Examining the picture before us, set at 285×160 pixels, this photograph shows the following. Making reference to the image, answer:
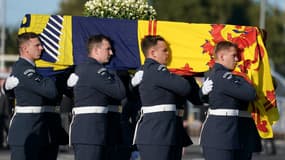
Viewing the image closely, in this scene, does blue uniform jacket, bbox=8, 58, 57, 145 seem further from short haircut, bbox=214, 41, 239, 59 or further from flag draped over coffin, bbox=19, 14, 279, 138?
short haircut, bbox=214, 41, 239, 59

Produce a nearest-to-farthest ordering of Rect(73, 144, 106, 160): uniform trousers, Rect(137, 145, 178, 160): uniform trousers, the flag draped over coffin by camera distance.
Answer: Rect(73, 144, 106, 160): uniform trousers < Rect(137, 145, 178, 160): uniform trousers < the flag draped over coffin

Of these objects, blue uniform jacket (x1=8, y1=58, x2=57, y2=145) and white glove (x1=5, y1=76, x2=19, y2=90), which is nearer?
blue uniform jacket (x1=8, y1=58, x2=57, y2=145)

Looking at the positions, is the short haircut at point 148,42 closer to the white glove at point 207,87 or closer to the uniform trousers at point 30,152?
the white glove at point 207,87

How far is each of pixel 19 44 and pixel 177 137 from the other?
2.01 meters

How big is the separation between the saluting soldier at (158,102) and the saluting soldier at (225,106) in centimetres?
34

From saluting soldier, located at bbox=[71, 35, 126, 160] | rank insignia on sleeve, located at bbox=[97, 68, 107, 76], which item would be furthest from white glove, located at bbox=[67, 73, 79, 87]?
rank insignia on sleeve, located at bbox=[97, 68, 107, 76]

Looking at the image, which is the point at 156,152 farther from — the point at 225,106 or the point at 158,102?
the point at 225,106

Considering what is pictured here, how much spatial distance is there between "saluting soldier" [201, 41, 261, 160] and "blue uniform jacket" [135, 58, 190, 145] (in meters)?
0.34

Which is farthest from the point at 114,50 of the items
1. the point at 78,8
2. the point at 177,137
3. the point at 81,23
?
the point at 78,8

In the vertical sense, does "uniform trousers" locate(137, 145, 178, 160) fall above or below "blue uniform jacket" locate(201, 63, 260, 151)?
below

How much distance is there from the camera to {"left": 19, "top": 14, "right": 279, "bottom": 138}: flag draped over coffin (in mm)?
12344

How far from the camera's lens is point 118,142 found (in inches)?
478

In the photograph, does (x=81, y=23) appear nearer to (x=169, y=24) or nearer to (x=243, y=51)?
(x=169, y=24)

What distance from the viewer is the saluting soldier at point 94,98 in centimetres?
1172
